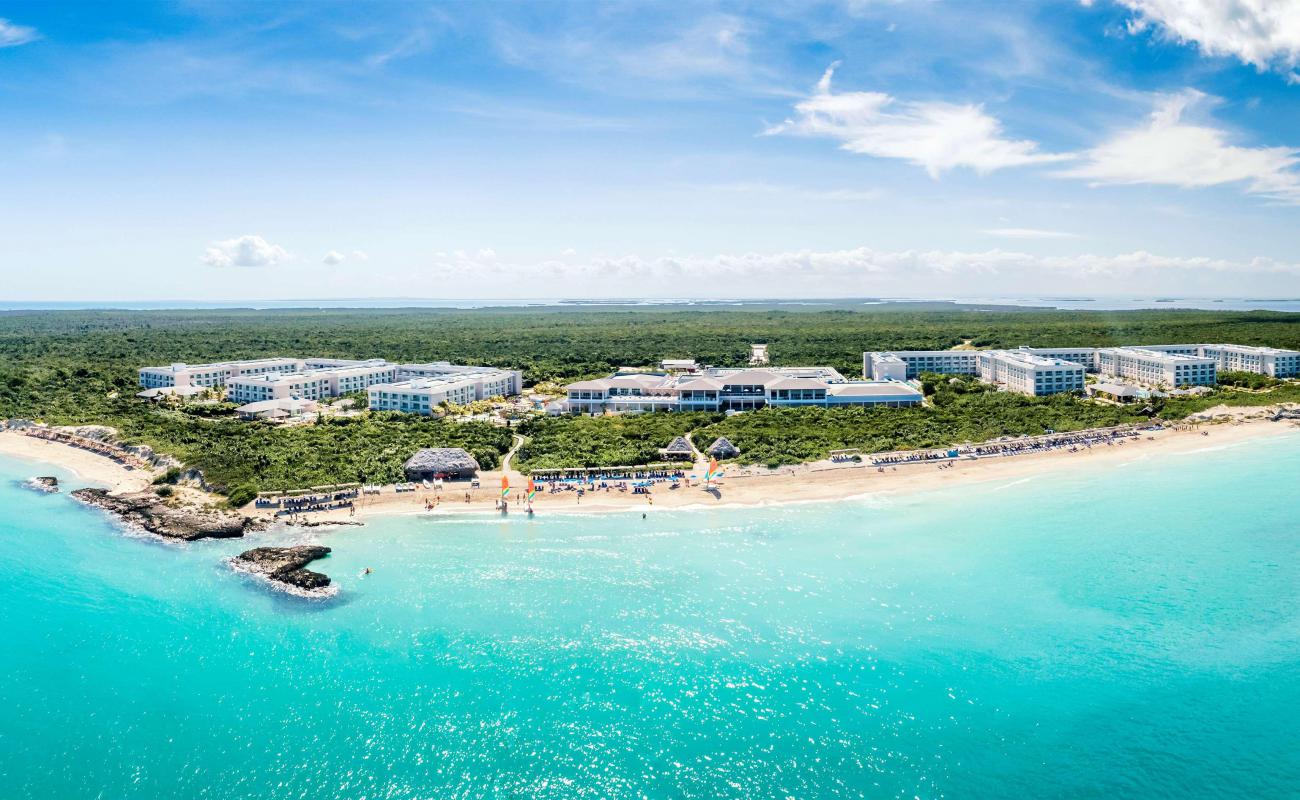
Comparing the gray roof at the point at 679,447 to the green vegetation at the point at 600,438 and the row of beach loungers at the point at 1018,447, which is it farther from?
the row of beach loungers at the point at 1018,447

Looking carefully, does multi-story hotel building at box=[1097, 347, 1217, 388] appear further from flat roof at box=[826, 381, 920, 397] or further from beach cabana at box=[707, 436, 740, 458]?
beach cabana at box=[707, 436, 740, 458]

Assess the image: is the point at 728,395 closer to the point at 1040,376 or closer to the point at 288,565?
the point at 1040,376

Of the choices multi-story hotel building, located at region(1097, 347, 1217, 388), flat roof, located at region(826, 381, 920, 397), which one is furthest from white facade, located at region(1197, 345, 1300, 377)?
flat roof, located at region(826, 381, 920, 397)

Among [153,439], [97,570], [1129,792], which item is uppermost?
[153,439]

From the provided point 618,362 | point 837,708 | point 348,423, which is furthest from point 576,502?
point 618,362

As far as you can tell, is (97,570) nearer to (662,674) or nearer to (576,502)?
(576,502)

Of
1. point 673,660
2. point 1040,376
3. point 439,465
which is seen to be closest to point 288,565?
point 439,465

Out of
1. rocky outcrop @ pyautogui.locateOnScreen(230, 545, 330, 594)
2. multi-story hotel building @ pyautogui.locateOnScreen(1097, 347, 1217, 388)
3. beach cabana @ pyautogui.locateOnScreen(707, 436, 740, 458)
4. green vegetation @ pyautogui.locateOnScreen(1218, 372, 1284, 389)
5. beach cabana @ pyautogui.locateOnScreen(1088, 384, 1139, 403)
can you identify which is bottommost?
rocky outcrop @ pyautogui.locateOnScreen(230, 545, 330, 594)

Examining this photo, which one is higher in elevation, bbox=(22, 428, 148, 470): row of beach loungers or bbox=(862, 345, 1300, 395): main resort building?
bbox=(862, 345, 1300, 395): main resort building
